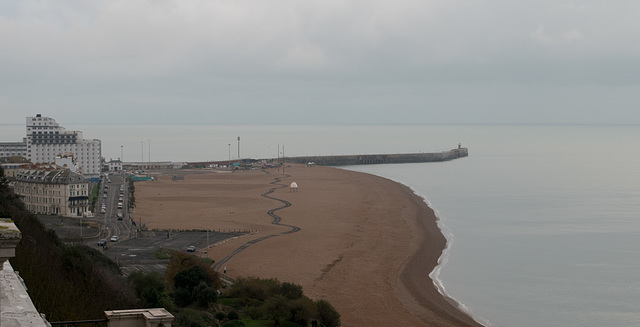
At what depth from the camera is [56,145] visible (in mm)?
88000

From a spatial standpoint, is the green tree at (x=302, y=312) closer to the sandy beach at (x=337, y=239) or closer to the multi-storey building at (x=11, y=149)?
the sandy beach at (x=337, y=239)

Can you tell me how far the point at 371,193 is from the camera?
63.3 m

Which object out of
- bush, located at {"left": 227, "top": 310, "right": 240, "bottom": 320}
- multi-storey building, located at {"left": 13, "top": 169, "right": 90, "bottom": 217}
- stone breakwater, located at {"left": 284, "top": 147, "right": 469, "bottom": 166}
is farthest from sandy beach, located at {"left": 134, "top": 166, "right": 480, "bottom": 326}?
stone breakwater, located at {"left": 284, "top": 147, "right": 469, "bottom": 166}

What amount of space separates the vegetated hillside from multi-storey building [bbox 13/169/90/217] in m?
19.7

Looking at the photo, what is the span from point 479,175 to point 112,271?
66486mm

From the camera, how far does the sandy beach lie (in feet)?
82.9

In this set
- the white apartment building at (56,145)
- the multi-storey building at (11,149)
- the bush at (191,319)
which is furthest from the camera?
the multi-storey building at (11,149)

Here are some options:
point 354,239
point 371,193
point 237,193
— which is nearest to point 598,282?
point 354,239

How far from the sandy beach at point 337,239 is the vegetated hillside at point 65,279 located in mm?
6939

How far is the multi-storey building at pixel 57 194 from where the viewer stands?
49.2 metres

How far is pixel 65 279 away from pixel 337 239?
2055 centimetres

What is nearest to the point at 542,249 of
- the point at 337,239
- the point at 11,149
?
the point at 337,239

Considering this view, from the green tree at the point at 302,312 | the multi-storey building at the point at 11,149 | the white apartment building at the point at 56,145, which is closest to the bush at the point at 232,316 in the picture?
the green tree at the point at 302,312

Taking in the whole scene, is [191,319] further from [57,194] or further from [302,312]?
[57,194]
